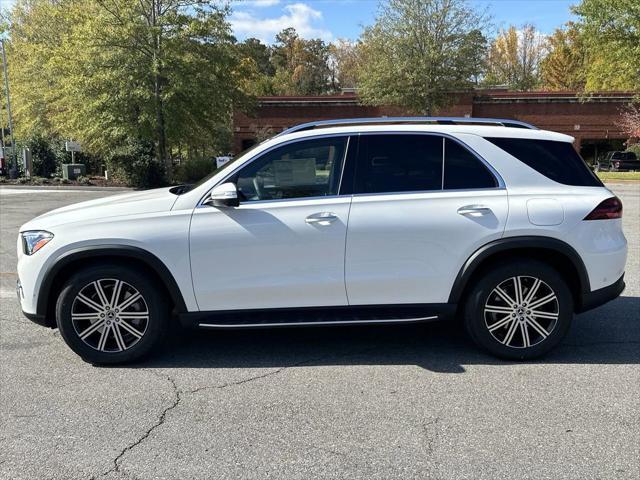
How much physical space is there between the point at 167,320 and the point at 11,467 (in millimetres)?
1579

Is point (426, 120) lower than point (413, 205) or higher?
higher

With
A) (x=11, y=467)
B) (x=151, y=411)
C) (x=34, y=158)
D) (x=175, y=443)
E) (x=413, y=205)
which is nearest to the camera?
(x=11, y=467)

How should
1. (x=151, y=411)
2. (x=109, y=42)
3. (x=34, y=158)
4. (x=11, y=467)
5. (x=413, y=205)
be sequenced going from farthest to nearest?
(x=34, y=158)
(x=109, y=42)
(x=413, y=205)
(x=151, y=411)
(x=11, y=467)

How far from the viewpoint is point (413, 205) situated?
4273mm

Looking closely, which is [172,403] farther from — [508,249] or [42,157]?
[42,157]

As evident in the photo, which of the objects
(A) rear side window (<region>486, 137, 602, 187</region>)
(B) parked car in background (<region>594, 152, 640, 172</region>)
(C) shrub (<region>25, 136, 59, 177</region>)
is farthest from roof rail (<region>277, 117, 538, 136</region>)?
(B) parked car in background (<region>594, 152, 640, 172</region>)

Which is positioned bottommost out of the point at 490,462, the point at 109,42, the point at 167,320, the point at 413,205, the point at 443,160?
the point at 490,462

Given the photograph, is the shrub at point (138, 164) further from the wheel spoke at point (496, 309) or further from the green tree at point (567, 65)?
the green tree at point (567, 65)

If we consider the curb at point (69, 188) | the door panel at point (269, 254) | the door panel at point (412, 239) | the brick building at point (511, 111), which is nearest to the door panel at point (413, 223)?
the door panel at point (412, 239)

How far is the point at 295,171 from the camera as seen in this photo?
443 centimetres

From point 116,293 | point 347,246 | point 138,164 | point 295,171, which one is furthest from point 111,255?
point 138,164

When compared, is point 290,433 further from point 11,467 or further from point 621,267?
point 621,267

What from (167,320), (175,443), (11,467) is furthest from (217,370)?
(11,467)

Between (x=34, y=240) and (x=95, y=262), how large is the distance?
0.51 meters
